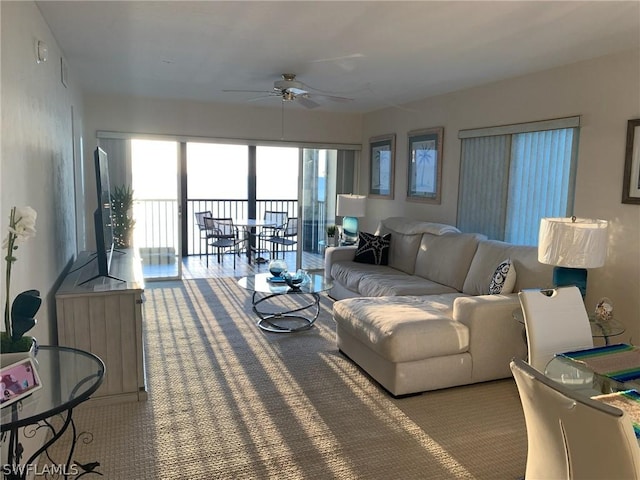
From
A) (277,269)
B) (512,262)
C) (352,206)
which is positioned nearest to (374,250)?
(352,206)

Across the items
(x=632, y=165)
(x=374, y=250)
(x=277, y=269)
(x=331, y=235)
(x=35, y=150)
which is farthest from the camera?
(x=331, y=235)

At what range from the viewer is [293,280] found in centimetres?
446

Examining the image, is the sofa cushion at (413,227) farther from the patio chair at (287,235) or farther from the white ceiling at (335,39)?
the patio chair at (287,235)

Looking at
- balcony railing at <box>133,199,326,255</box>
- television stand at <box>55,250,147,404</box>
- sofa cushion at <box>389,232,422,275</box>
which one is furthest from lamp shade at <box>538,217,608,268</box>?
balcony railing at <box>133,199,326,255</box>

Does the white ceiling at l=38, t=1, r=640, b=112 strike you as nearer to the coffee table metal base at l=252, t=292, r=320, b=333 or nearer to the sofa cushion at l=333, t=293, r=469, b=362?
the sofa cushion at l=333, t=293, r=469, b=362

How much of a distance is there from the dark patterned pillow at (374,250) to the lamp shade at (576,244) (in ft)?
8.33

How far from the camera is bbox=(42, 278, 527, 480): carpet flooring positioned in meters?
2.39

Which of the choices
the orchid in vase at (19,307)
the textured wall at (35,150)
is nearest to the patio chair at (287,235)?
the textured wall at (35,150)

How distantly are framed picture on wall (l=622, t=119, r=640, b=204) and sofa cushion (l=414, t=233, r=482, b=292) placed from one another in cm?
131

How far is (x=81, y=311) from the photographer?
9.69ft

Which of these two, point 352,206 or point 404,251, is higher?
point 352,206

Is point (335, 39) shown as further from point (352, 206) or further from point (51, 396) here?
point (352, 206)

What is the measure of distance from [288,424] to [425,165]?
3777 mm

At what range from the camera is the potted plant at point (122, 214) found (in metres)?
5.94
